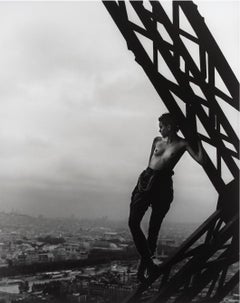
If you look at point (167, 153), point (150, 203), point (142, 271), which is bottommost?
point (142, 271)

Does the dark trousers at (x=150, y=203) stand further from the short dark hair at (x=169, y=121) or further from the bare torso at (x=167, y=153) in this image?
the short dark hair at (x=169, y=121)

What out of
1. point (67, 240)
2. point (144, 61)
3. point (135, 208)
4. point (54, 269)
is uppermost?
point (144, 61)

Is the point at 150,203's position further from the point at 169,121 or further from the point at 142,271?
the point at 169,121

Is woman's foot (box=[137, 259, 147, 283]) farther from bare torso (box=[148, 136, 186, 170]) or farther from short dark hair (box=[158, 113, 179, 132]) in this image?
short dark hair (box=[158, 113, 179, 132])

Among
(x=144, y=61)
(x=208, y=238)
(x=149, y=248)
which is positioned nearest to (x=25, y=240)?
(x=149, y=248)

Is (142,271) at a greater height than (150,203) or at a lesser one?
lesser

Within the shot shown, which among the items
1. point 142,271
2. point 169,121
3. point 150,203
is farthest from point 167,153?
point 142,271

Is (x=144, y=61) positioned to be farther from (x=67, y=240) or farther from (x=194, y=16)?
(x=67, y=240)

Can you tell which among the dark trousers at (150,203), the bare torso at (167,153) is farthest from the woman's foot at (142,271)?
the bare torso at (167,153)
